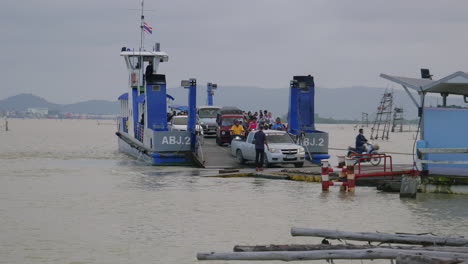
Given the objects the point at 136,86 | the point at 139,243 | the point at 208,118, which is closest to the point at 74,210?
the point at 139,243

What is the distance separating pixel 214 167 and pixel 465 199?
39.1 ft

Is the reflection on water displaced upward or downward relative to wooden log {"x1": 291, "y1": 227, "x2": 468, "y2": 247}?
downward

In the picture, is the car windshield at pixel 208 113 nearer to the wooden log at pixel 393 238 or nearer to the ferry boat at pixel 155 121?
the ferry boat at pixel 155 121

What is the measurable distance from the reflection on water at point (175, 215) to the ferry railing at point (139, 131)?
932 centimetres

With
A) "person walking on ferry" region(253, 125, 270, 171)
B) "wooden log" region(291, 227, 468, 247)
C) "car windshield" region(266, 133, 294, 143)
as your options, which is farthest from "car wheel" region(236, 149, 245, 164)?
"wooden log" region(291, 227, 468, 247)

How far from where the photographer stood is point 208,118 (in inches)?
1694

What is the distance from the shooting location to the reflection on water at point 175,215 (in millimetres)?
13664

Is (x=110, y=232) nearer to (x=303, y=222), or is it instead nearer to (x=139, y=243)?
(x=139, y=243)

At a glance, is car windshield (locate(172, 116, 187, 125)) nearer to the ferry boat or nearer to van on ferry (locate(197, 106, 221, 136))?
the ferry boat

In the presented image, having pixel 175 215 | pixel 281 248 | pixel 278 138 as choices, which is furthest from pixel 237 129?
pixel 281 248

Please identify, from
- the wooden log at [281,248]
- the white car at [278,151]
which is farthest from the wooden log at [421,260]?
the white car at [278,151]

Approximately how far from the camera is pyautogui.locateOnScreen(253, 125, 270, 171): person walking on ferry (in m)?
27.5

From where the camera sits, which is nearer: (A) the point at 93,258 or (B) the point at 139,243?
(A) the point at 93,258

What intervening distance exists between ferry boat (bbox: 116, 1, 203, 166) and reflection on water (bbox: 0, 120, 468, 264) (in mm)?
4496
